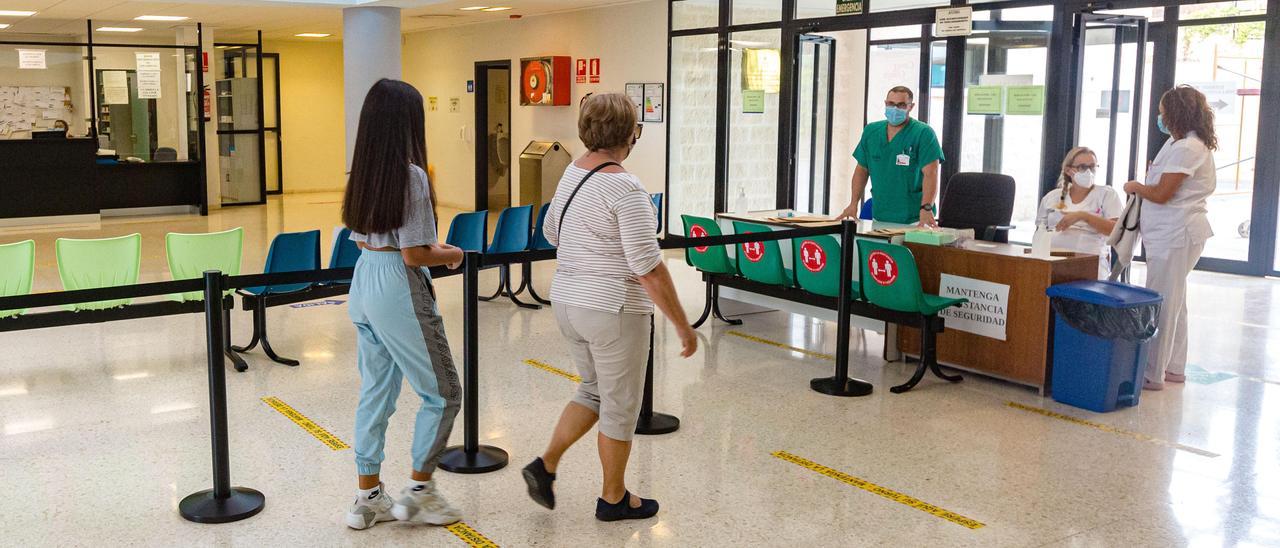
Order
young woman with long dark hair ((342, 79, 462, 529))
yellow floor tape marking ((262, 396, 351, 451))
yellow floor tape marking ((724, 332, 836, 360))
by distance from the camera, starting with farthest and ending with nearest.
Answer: yellow floor tape marking ((724, 332, 836, 360)) → yellow floor tape marking ((262, 396, 351, 451)) → young woman with long dark hair ((342, 79, 462, 529))

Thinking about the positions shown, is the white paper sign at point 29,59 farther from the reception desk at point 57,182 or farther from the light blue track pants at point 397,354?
the light blue track pants at point 397,354

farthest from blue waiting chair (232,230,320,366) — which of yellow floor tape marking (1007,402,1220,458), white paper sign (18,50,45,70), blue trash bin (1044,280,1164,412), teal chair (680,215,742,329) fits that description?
white paper sign (18,50,45,70)

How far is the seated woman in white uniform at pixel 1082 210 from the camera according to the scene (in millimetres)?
6355

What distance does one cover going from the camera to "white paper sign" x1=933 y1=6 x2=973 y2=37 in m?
8.00

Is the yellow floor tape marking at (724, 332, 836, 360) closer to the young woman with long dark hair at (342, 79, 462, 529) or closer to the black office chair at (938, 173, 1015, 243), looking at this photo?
the black office chair at (938, 173, 1015, 243)

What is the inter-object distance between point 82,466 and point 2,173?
403 inches

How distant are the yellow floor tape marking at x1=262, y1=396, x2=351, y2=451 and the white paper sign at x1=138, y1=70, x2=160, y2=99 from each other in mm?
11085

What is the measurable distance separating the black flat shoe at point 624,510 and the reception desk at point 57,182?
1179cm

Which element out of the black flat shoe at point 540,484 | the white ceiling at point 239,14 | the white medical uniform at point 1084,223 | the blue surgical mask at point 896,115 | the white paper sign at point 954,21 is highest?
the white ceiling at point 239,14

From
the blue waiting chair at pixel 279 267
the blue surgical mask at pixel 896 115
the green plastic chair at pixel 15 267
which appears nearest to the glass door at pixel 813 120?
the blue surgical mask at pixel 896 115

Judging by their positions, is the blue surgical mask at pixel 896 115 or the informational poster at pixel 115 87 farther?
the informational poster at pixel 115 87

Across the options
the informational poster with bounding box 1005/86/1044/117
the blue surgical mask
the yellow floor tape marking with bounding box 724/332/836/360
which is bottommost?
the yellow floor tape marking with bounding box 724/332/836/360

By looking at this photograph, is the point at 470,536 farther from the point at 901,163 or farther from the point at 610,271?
the point at 901,163

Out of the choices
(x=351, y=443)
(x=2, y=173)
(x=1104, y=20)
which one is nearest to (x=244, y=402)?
(x=351, y=443)
